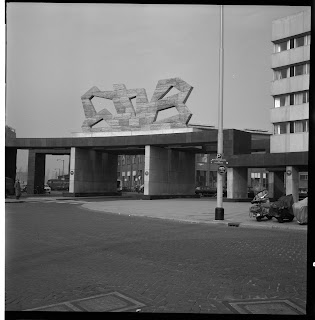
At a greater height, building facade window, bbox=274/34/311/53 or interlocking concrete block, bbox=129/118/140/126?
building facade window, bbox=274/34/311/53

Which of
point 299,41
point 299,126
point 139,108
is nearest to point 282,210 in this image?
point 299,126

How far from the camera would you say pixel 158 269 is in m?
7.86

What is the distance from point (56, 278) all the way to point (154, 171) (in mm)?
36150

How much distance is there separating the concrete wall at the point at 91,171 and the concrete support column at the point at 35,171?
37.4 feet

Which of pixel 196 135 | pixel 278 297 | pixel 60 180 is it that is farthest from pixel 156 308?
pixel 60 180

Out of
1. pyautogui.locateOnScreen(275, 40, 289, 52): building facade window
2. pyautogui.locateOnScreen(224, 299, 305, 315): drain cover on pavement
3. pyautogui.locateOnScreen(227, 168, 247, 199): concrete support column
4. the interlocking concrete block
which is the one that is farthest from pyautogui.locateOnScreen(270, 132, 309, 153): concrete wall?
pyautogui.locateOnScreen(224, 299, 305, 315): drain cover on pavement

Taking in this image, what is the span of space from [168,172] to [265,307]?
39646mm

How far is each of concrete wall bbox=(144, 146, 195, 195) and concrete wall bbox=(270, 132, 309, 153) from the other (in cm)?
995

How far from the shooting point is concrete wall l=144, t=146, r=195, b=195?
42.7 meters

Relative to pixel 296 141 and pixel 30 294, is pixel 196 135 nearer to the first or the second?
pixel 296 141

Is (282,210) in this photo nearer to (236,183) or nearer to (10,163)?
(236,183)

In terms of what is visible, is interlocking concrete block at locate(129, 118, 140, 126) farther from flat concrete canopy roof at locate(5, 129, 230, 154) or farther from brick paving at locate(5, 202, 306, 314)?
brick paving at locate(5, 202, 306, 314)

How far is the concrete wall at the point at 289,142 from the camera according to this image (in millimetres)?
44281

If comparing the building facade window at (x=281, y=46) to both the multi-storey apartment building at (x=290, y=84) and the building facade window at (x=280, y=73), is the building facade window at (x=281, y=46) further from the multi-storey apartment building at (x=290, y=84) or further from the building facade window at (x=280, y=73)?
the building facade window at (x=280, y=73)
